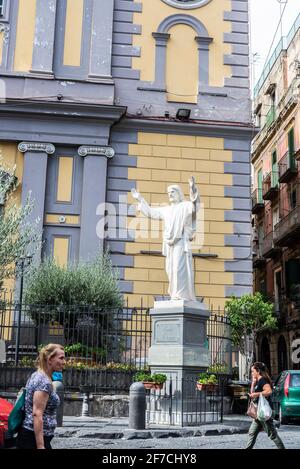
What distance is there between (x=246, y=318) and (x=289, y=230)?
10.9 meters

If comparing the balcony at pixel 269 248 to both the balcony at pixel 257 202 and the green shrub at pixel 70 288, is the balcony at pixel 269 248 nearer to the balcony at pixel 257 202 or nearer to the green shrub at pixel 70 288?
the balcony at pixel 257 202

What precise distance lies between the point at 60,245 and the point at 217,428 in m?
8.42

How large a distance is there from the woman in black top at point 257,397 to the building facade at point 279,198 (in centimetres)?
1887

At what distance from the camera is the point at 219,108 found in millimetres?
18750

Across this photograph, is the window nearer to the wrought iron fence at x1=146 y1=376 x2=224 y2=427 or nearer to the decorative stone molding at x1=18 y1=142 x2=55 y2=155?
the decorative stone molding at x1=18 y1=142 x2=55 y2=155

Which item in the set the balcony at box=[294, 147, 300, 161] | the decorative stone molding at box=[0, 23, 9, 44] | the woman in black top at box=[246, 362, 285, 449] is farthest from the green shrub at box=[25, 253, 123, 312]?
the balcony at box=[294, 147, 300, 161]

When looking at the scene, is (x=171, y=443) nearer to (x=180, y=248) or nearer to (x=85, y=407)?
(x=85, y=407)

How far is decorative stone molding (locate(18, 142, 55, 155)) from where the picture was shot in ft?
57.4

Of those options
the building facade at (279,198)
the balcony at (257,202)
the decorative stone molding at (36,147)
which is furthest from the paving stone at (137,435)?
the balcony at (257,202)

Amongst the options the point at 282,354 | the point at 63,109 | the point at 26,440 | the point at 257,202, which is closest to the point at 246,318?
the point at 63,109

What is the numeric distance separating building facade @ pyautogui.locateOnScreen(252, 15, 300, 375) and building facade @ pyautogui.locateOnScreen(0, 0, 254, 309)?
10.1 meters

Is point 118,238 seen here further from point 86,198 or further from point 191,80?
point 191,80

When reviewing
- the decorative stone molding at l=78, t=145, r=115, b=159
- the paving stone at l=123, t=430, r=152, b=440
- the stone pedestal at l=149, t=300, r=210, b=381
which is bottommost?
the paving stone at l=123, t=430, r=152, b=440
